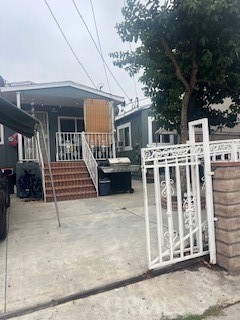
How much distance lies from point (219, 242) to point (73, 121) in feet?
30.1

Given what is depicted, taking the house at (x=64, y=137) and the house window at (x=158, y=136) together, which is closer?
the house at (x=64, y=137)

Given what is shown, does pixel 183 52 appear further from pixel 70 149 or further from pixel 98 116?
pixel 70 149

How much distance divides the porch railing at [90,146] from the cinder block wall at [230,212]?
6.72 m

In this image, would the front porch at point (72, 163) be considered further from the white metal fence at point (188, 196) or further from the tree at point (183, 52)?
the white metal fence at point (188, 196)

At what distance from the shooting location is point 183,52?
5.44m

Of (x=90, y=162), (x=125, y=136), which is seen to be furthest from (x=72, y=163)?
(x=125, y=136)

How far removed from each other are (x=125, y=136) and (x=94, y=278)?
38.4ft

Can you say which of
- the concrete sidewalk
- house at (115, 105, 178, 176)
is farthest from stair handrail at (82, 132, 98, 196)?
house at (115, 105, 178, 176)

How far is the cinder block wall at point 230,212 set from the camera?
2621 millimetres

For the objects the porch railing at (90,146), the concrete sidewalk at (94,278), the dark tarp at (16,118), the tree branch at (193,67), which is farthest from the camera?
the porch railing at (90,146)

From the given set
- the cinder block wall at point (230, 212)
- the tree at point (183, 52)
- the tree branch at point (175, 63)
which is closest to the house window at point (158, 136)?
the tree at point (183, 52)

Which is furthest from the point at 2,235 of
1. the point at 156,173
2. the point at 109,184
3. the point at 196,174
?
the point at 109,184

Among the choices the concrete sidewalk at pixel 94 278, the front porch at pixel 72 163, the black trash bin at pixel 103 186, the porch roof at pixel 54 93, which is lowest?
the concrete sidewalk at pixel 94 278

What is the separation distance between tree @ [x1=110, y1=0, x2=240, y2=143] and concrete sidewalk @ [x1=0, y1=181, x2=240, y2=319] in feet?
10.9
